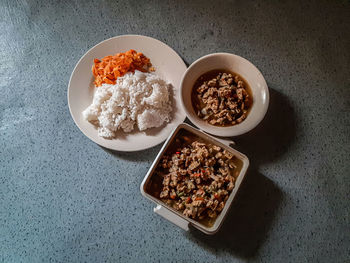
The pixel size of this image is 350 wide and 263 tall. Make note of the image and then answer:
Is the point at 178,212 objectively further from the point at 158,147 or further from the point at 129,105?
the point at 129,105

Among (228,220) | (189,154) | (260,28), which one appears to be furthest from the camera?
(260,28)

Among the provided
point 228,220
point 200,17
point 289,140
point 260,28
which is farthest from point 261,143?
point 200,17

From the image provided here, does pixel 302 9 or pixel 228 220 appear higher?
pixel 302 9

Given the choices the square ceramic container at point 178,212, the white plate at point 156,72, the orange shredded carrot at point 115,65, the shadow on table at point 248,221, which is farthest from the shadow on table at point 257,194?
the orange shredded carrot at point 115,65

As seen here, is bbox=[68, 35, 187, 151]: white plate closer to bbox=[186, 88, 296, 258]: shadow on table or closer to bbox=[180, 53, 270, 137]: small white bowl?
bbox=[180, 53, 270, 137]: small white bowl

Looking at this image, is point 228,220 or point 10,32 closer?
point 228,220

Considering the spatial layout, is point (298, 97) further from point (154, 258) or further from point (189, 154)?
point (154, 258)
